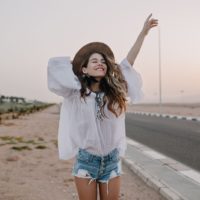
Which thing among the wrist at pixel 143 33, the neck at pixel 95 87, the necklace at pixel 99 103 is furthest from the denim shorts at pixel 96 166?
the wrist at pixel 143 33

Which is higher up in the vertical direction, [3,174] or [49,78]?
[49,78]

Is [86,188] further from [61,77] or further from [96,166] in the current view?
[61,77]

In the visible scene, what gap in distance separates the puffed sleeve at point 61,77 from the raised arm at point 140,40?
497mm

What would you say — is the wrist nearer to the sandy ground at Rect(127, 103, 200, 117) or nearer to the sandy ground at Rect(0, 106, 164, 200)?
the sandy ground at Rect(0, 106, 164, 200)

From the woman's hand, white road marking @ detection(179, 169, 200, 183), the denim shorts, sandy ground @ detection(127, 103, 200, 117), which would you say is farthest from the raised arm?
sandy ground @ detection(127, 103, 200, 117)

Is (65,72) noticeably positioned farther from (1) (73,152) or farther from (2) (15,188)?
(2) (15,188)

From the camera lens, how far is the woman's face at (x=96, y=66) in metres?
3.00

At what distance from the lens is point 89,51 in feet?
9.97

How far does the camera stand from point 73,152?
3.02m

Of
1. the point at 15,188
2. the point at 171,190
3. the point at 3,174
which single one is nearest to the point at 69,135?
the point at 171,190

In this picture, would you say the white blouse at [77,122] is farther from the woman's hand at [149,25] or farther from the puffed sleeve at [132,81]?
the woman's hand at [149,25]

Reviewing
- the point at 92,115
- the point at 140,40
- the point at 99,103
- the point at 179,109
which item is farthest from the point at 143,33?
the point at 179,109

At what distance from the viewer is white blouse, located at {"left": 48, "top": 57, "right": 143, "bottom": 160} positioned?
9.61 feet

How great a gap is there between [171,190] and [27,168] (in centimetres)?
356
